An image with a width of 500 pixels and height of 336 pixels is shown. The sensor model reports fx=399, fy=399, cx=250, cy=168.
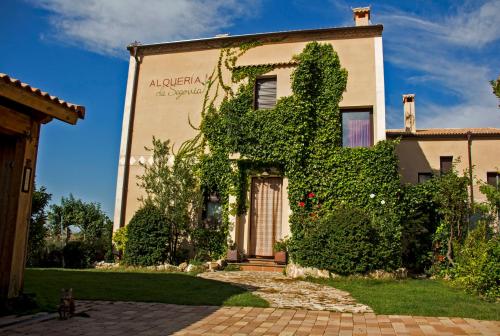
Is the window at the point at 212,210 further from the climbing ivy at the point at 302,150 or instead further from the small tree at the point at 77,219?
the small tree at the point at 77,219

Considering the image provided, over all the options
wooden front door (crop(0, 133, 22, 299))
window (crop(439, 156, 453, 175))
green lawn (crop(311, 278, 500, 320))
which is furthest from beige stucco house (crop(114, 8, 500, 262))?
wooden front door (crop(0, 133, 22, 299))

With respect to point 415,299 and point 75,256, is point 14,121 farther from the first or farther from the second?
point 75,256

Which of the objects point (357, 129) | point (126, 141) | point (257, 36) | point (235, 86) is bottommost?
point (126, 141)

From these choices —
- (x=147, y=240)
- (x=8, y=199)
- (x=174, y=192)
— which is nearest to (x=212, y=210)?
(x=174, y=192)

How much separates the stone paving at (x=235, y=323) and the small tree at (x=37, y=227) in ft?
25.9

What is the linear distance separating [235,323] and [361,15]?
12.0 m

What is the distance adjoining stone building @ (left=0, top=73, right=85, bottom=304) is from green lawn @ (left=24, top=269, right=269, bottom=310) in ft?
2.45

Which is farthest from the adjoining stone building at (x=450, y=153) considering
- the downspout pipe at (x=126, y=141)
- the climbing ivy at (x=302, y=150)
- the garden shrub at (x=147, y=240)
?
the downspout pipe at (x=126, y=141)

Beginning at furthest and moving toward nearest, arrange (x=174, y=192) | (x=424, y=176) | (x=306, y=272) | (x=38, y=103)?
1. (x=424, y=176)
2. (x=174, y=192)
3. (x=306, y=272)
4. (x=38, y=103)

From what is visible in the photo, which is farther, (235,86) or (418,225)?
(235,86)

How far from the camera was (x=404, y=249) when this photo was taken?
12086 millimetres

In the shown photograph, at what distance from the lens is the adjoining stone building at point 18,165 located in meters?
5.23

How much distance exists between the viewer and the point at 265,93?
43.4ft

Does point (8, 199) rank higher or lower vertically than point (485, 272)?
higher
